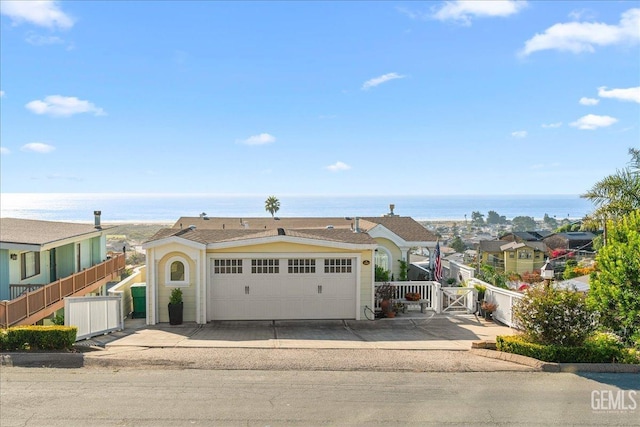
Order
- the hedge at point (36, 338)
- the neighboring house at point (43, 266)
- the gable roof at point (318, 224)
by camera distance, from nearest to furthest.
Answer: the hedge at point (36, 338)
the neighboring house at point (43, 266)
the gable roof at point (318, 224)

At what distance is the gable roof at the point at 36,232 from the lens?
16.7 m

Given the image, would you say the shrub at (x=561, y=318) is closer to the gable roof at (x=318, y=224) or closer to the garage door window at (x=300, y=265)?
the garage door window at (x=300, y=265)

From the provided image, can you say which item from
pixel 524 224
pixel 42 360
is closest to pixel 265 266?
pixel 42 360

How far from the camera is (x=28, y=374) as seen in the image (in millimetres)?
10227

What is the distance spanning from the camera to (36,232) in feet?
63.0

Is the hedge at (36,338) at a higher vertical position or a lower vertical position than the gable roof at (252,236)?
lower

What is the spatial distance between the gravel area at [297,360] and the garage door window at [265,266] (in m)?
4.41

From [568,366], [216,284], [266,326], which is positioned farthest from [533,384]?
[216,284]

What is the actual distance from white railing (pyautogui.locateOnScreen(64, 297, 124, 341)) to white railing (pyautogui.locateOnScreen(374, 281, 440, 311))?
9.22 m

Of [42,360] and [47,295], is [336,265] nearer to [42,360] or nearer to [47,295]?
[42,360]

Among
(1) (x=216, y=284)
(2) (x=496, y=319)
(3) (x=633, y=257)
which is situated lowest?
(2) (x=496, y=319)

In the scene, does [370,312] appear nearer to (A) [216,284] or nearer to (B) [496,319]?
(B) [496,319]

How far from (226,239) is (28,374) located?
763 cm

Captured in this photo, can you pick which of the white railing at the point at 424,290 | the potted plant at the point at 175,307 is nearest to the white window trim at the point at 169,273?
the potted plant at the point at 175,307
